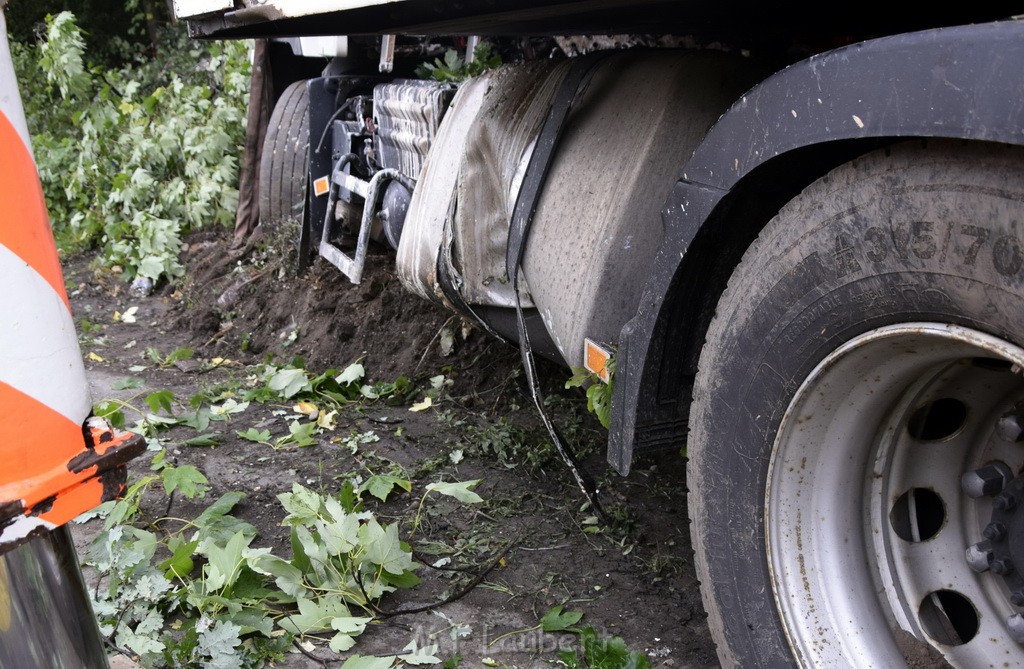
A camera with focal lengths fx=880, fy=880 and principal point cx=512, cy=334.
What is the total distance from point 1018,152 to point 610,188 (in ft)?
3.90

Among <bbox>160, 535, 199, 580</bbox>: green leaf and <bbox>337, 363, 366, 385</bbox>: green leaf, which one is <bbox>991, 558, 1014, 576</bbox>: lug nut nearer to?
<bbox>160, 535, 199, 580</bbox>: green leaf

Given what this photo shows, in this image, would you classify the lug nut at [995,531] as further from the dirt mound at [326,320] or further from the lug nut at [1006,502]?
the dirt mound at [326,320]

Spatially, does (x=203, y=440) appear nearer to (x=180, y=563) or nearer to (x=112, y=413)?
(x=112, y=413)

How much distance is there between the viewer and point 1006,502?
4.58ft

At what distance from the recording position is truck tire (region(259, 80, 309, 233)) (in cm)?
548

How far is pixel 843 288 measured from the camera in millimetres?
1328

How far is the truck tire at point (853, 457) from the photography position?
4.35 ft

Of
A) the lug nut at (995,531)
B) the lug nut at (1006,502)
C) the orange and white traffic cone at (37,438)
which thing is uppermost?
the orange and white traffic cone at (37,438)

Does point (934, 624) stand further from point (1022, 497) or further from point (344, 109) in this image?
point (344, 109)

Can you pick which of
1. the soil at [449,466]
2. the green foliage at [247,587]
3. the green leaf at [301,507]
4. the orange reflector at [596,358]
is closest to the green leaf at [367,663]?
the green foliage at [247,587]

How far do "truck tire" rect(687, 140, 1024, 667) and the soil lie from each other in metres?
0.66

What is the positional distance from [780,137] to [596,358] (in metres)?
0.89

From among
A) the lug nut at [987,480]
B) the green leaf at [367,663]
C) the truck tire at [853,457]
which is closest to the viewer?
the truck tire at [853,457]

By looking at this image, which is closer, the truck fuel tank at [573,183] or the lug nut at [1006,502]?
the lug nut at [1006,502]
